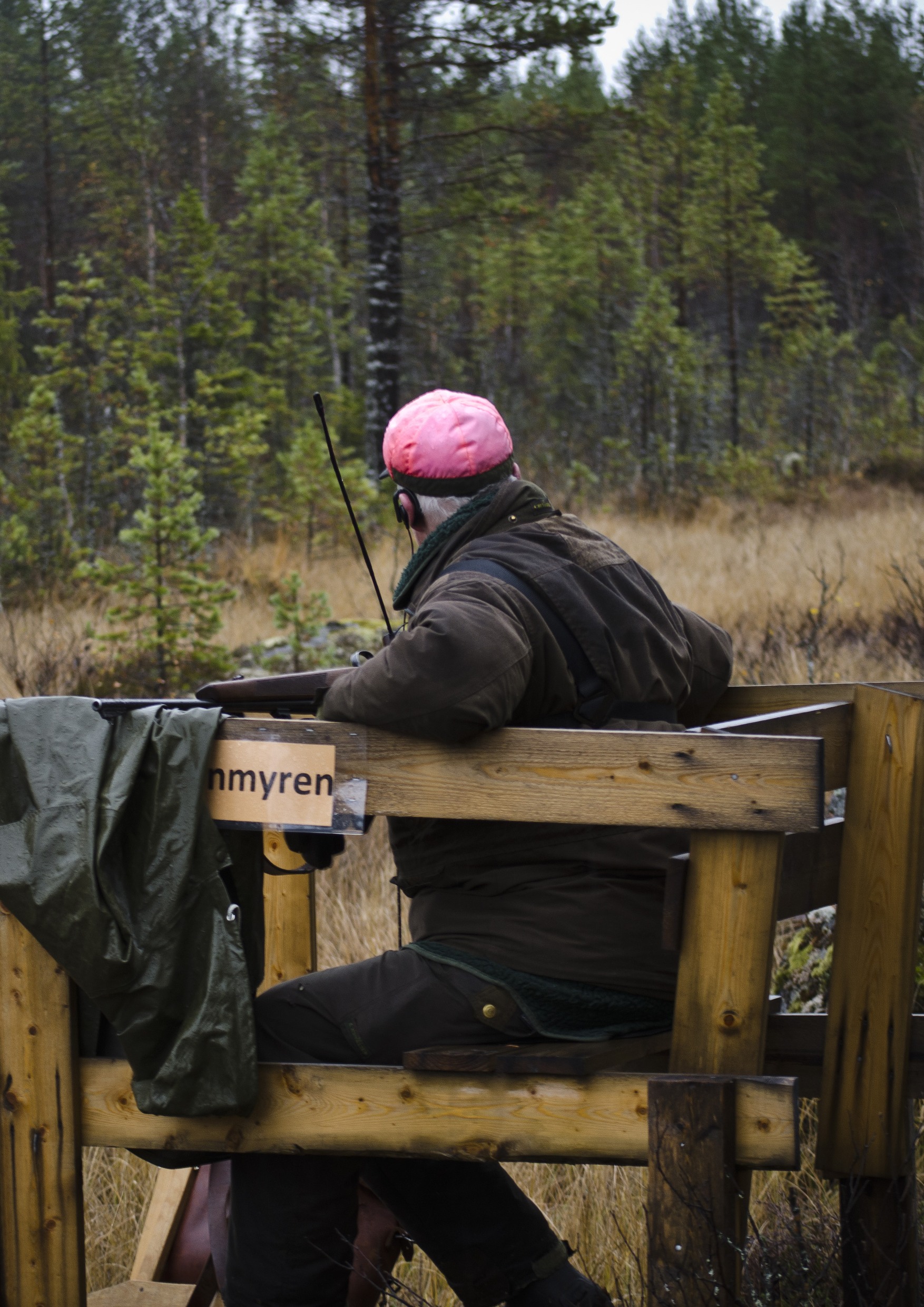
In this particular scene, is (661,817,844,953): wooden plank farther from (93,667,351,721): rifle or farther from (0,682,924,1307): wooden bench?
(93,667,351,721): rifle

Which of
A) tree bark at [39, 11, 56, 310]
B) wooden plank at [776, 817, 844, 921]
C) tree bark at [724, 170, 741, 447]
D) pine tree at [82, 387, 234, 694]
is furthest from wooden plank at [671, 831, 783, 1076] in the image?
tree bark at [724, 170, 741, 447]

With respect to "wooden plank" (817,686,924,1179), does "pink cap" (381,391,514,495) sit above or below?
above

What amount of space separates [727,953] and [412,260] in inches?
778

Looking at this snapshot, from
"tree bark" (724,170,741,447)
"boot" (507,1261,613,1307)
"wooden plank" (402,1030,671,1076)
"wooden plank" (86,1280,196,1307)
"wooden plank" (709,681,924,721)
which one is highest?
"tree bark" (724,170,741,447)

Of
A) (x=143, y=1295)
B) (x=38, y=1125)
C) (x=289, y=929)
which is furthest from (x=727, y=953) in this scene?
(x=143, y=1295)

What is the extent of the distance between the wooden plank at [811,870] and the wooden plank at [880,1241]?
0.55 m

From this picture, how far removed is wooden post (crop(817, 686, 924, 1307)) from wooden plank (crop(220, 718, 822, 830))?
0.55m

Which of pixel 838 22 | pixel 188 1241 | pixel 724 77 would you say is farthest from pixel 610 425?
pixel 188 1241

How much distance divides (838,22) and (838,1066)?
3776 centimetres

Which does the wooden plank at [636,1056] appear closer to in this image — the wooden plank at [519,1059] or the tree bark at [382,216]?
the wooden plank at [519,1059]

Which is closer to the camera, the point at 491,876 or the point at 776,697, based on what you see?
the point at 491,876

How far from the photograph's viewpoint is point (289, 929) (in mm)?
3170

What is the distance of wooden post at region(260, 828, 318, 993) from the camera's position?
3.15m

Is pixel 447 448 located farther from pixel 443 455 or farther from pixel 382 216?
pixel 382 216
